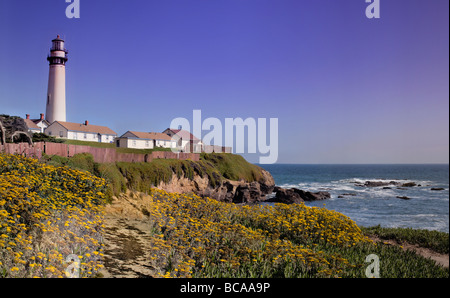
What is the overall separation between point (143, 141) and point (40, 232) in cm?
3783

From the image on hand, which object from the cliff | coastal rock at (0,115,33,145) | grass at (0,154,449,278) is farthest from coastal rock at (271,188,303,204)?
coastal rock at (0,115,33,145)

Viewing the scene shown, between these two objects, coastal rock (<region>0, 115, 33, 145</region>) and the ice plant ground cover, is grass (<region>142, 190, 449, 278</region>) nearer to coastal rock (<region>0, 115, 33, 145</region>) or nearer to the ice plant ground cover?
the ice plant ground cover

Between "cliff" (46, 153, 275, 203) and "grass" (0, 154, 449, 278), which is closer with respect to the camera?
"grass" (0, 154, 449, 278)

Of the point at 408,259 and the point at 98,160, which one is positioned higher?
the point at 98,160

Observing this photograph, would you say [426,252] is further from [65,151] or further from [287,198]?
[287,198]

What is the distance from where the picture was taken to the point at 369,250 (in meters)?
10.0

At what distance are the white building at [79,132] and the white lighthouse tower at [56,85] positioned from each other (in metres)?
1.74

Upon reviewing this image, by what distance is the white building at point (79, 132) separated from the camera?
1152 inches

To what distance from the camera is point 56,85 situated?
27234 millimetres

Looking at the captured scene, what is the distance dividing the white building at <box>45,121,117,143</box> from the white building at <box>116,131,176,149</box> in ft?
10.1

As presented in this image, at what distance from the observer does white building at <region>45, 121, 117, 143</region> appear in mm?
29253

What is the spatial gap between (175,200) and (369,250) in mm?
7509

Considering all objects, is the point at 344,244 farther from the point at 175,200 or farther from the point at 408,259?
the point at 175,200
